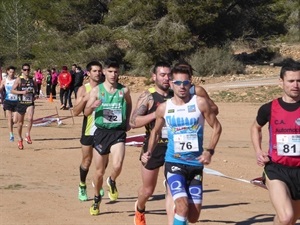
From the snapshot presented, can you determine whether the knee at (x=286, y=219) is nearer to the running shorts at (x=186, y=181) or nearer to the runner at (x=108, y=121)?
the running shorts at (x=186, y=181)

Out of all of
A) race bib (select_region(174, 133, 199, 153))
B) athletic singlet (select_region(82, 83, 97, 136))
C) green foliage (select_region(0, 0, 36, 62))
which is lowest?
athletic singlet (select_region(82, 83, 97, 136))

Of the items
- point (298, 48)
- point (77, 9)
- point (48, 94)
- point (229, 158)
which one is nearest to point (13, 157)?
point (229, 158)

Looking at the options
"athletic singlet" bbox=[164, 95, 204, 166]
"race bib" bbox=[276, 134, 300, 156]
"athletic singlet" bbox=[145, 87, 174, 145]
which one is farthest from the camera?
"athletic singlet" bbox=[145, 87, 174, 145]

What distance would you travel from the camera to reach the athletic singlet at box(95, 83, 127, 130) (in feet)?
33.2

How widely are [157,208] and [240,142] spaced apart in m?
9.71

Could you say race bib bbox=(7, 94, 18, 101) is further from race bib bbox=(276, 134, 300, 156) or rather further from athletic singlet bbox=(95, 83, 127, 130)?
race bib bbox=(276, 134, 300, 156)

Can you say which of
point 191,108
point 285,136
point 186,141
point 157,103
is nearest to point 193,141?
point 186,141

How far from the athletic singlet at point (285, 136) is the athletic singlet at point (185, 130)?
76 cm

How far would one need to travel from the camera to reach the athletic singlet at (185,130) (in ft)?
25.0

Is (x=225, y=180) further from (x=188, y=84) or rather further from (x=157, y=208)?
(x=188, y=84)

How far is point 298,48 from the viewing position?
5841cm

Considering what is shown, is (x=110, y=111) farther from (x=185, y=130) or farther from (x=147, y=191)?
(x=185, y=130)

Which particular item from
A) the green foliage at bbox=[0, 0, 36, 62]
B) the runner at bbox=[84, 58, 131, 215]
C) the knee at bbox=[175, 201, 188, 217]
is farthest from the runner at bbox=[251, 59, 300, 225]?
the green foliage at bbox=[0, 0, 36, 62]

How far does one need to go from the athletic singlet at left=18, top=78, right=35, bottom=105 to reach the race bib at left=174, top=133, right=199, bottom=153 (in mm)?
10105
